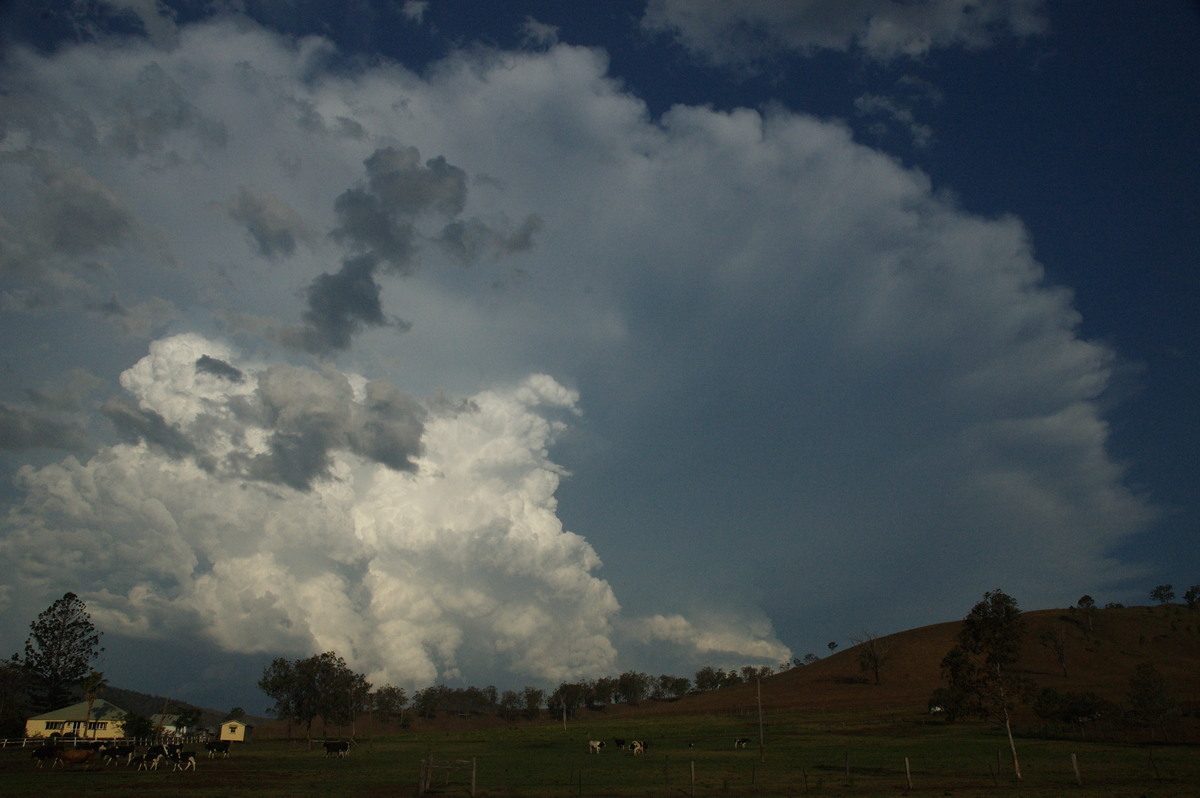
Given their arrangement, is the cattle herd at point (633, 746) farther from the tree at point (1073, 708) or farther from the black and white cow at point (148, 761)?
the black and white cow at point (148, 761)

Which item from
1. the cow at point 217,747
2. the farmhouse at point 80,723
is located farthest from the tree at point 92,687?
the cow at point 217,747

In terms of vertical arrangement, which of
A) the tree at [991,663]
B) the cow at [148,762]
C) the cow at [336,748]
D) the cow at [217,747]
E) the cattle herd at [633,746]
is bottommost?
the cattle herd at [633,746]

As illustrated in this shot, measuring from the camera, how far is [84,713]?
10331 cm

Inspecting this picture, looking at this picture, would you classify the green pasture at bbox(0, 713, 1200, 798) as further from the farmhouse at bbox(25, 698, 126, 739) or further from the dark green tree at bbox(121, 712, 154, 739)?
the farmhouse at bbox(25, 698, 126, 739)

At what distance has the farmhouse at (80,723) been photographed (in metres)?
96.7

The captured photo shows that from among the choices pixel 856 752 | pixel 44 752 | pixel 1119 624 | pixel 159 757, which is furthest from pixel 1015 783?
pixel 1119 624

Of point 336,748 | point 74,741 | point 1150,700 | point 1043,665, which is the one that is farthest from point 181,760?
point 1043,665

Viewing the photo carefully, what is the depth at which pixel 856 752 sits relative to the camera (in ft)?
209

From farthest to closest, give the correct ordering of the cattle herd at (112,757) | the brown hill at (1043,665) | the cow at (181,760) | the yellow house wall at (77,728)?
the brown hill at (1043,665) < the yellow house wall at (77,728) < the cow at (181,760) < the cattle herd at (112,757)

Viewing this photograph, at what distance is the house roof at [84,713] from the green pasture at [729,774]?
4078 centimetres

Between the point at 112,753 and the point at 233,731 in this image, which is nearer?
the point at 112,753

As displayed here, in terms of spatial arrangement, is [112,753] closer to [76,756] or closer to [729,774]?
[76,756]

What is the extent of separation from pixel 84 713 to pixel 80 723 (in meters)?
3.89

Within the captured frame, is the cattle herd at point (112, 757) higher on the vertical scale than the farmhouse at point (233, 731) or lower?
higher
